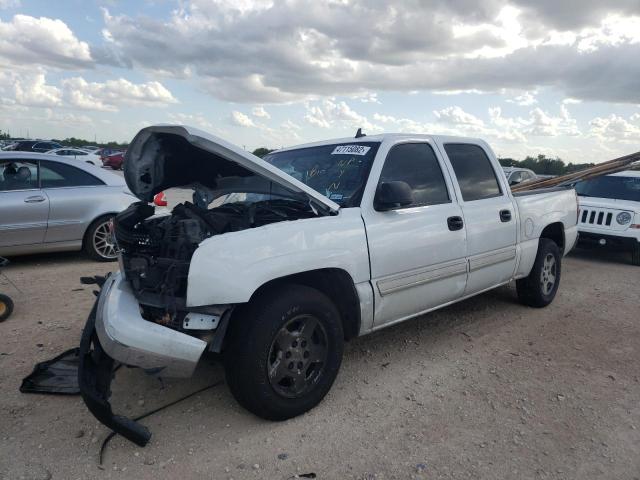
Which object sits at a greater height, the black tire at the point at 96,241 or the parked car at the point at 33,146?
the parked car at the point at 33,146

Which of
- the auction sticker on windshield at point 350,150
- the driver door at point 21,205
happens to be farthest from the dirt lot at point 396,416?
the driver door at point 21,205

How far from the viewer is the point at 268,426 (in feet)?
10.4

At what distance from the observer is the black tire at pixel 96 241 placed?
7250 mm

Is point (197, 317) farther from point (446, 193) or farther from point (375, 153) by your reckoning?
point (446, 193)

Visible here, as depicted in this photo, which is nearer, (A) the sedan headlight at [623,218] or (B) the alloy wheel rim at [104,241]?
(B) the alloy wheel rim at [104,241]

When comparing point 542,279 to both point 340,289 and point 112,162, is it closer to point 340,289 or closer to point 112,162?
point 340,289

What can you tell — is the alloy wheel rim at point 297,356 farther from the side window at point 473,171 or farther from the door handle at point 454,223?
the side window at point 473,171

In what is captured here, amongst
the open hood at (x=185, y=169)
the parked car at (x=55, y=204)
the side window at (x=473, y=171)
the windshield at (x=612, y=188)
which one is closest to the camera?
the open hood at (x=185, y=169)

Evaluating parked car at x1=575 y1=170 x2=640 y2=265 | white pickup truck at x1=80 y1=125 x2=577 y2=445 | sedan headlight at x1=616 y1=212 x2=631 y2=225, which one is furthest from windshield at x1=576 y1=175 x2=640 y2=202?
white pickup truck at x1=80 y1=125 x2=577 y2=445

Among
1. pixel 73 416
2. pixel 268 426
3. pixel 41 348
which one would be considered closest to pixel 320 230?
pixel 268 426

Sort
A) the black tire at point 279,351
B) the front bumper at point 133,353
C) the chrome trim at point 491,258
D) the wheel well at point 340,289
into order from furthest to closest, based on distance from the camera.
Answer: the chrome trim at point 491,258
the wheel well at point 340,289
the black tire at point 279,351
the front bumper at point 133,353

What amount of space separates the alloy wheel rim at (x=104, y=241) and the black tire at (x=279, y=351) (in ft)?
16.3

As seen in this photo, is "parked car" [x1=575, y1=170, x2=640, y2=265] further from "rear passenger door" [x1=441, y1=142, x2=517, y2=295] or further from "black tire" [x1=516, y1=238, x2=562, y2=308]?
→ "rear passenger door" [x1=441, y1=142, x2=517, y2=295]

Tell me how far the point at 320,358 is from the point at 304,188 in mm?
1137
